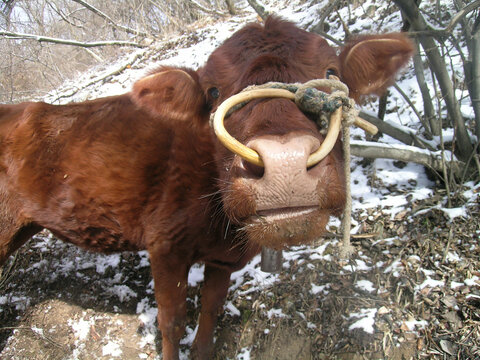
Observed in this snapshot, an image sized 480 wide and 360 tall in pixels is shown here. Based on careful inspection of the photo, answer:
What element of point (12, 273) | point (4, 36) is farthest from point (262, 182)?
point (4, 36)

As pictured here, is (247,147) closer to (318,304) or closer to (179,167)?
(179,167)

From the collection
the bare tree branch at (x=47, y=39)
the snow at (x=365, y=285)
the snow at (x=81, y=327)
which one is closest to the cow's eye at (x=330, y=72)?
the snow at (x=365, y=285)

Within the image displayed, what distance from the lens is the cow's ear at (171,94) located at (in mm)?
2596

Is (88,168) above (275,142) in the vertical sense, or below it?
below

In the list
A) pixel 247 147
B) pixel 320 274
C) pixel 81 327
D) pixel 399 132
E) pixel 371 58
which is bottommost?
pixel 81 327

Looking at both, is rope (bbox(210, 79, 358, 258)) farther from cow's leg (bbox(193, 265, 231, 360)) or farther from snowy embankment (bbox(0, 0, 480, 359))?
cow's leg (bbox(193, 265, 231, 360))

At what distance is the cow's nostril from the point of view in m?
1.50

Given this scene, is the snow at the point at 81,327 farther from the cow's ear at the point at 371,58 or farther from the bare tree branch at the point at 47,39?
the bare tree branch at the point at 47,39

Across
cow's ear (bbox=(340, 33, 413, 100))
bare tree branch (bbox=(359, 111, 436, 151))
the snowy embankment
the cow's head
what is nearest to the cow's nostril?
the cow's head

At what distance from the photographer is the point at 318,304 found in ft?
10.2

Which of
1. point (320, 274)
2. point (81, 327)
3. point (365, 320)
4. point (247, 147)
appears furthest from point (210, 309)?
point (247, 147)

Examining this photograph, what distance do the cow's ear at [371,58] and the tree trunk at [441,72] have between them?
793 millimetres

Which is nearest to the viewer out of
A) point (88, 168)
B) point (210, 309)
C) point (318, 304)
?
point (88, 168)

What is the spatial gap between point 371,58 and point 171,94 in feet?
5.34
